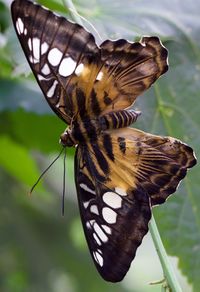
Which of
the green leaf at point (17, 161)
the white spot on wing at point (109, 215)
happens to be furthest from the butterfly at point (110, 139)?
the green leaf at point (17, 161)

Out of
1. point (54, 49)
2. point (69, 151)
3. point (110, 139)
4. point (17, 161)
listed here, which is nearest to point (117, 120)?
point (110, 139)

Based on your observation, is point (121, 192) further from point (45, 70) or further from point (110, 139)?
point (45, 70)

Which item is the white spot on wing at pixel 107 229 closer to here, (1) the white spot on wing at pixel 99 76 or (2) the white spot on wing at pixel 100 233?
(2) the white spot on wing at pixel 100 233

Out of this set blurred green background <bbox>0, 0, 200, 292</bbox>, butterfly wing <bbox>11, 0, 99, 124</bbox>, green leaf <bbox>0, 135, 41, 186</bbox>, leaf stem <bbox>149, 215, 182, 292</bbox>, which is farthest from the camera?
green leaf <bbox>0, 135, 41, 186</bbox>

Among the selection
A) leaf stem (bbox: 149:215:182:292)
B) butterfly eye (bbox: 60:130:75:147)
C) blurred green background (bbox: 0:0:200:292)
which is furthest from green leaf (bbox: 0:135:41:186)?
leaf stem (bbox: 149:215:182:292)

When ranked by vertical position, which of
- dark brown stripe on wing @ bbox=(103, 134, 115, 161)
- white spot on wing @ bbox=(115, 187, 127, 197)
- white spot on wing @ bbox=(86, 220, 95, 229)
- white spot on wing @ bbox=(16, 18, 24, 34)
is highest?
white spot on wing @ bbox=(16, 18, 24, 34)

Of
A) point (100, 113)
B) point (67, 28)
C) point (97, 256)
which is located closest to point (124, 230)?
point (97, 256)

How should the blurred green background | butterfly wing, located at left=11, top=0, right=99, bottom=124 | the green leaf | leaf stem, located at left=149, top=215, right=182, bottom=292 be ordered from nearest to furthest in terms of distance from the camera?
leaf stem, located at left=149, top=215, right=182, bottom=292 < butterfly wing, located at left=11, top=0, right=99, bottom=124 < the blurred green background < the green leaf

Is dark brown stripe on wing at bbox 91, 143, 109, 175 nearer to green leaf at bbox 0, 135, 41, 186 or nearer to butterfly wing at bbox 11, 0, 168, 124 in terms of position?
butterfly wing at bbox 11, 0, 168, 124
